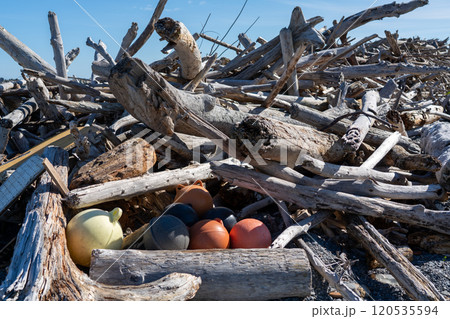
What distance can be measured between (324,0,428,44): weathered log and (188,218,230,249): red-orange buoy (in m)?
6.69

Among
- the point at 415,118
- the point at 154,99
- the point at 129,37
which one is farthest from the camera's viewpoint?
the point at 129,37

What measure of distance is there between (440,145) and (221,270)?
3774 millimetres

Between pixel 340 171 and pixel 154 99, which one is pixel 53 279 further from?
pixel 340 171

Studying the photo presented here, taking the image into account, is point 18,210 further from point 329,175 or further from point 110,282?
point 329,175

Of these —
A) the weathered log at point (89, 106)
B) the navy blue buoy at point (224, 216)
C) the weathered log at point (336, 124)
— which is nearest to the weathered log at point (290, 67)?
the weathered log at point (336, 124)

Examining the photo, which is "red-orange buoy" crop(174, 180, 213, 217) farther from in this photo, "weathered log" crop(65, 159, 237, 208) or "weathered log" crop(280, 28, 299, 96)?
"weathered log" crop(280, 28, 299, 96)

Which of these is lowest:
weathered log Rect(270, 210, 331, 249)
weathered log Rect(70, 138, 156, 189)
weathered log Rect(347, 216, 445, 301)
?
weathered log Rect(347, 216, 445, 301)

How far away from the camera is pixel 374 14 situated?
8.55 metres

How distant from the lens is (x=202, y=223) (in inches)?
157

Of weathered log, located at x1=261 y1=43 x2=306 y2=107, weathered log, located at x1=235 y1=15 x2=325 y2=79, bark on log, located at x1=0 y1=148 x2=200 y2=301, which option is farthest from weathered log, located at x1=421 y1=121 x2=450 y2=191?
bark on log, located at x1=0 y1=148 x2=200 y2=301

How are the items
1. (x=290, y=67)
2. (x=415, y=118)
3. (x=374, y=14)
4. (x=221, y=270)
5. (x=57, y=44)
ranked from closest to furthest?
(x=221, y=270) < (x=290, y=67) < (x=415, y=118) < (x=374, y=14) < (x=57, y=44)

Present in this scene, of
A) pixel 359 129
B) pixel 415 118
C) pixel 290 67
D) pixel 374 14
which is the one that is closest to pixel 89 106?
pixel 290 67

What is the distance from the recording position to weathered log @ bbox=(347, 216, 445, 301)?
10.9 feet

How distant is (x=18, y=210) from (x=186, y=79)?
379 centimetres
